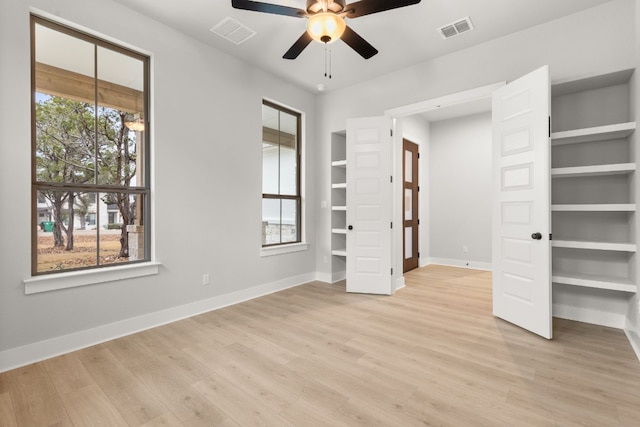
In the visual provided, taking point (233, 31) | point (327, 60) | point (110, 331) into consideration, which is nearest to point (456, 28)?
point (327, 60)

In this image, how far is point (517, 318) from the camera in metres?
3.06

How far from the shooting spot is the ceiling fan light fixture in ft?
7.51

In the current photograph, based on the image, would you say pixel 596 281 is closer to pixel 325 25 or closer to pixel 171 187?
pixel 325 25

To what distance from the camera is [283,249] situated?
4.59 meters

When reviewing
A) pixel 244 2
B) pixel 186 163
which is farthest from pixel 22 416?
pixel 244 2

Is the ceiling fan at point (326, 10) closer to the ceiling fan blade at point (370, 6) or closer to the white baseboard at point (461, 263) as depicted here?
the ceiling fan blade at point (370, 6)

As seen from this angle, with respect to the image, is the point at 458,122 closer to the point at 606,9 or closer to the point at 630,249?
the point at 606,9

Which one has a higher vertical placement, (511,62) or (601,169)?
(511,62)

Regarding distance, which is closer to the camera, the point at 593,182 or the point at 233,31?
the point at 593,182

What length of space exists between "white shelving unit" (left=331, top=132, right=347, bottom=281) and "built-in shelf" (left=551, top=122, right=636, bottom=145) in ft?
9.09

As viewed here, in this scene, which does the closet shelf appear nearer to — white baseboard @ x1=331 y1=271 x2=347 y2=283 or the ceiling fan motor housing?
white baseboard @ x1=331 y1=271 x2=347 y2=283

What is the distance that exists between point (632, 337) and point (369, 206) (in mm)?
2879

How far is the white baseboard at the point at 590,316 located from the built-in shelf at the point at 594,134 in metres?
1.75

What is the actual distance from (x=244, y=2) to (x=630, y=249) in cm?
377
